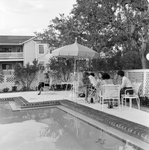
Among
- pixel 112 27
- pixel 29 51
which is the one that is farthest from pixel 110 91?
pixel 29 51

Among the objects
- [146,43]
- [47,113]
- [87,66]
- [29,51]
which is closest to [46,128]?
[47,113]

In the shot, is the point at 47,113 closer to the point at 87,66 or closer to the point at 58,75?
the point at 87,66

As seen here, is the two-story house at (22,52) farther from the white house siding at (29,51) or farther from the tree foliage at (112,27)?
the tree foliage at (112,27)

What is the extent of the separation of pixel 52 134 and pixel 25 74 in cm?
1084

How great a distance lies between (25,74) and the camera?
1524 centimetres

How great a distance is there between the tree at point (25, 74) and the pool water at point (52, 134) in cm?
841

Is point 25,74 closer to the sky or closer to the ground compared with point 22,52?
closer to the ground

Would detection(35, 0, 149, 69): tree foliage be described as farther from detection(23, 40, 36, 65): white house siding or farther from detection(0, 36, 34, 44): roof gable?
detection(0, 36, 34, 44): roof gable

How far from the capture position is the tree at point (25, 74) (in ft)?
49.6

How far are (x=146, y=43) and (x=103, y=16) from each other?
2.72 metres

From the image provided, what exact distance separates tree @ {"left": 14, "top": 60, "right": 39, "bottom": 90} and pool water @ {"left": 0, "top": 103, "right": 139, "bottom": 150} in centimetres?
841

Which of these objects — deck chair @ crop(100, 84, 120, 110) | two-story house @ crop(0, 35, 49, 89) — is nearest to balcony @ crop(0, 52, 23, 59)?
two-story house @ crop(0, 35, 49, 89)

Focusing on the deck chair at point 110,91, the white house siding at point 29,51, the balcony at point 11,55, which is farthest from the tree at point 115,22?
the balcony at point 11,55

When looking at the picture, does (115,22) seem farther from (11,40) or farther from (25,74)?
(11,40)
